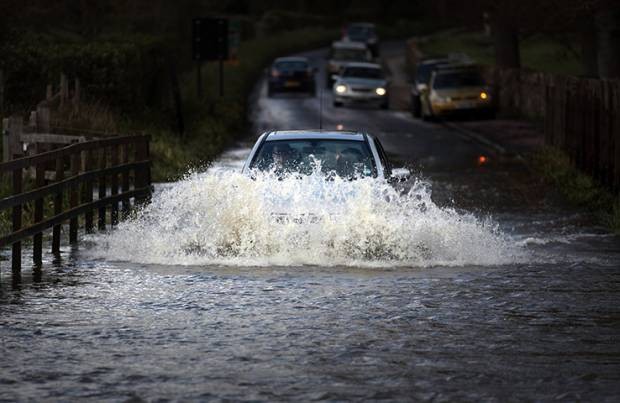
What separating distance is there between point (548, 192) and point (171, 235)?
1050 centimetres

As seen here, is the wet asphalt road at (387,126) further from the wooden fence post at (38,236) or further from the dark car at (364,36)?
the dark car at (364,36)

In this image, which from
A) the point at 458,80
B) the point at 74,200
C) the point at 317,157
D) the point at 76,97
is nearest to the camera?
the point at 317,157

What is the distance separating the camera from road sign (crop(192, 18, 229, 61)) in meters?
51.2

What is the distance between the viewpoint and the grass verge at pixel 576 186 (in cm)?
2194

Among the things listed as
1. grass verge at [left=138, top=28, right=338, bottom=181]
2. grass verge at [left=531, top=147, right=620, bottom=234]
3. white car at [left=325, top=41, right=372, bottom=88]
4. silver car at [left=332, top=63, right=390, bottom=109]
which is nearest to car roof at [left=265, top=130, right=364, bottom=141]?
grass verge at [left=531, top=147, right=620, bottom=234]

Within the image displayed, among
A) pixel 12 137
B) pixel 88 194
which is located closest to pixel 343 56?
pixel 12 137

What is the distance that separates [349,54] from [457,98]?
28.5 m

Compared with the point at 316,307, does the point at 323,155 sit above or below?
above

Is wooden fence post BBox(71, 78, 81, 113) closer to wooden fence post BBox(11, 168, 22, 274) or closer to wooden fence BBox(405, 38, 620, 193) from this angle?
wooden fence BBox(405, 38, 620, 193)

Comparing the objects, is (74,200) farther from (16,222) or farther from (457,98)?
(457,98)

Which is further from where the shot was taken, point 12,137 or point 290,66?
point 290,66

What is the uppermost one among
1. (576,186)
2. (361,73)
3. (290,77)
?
(361,73)

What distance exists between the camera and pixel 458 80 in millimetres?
52250

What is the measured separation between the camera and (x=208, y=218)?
16.8 meters
